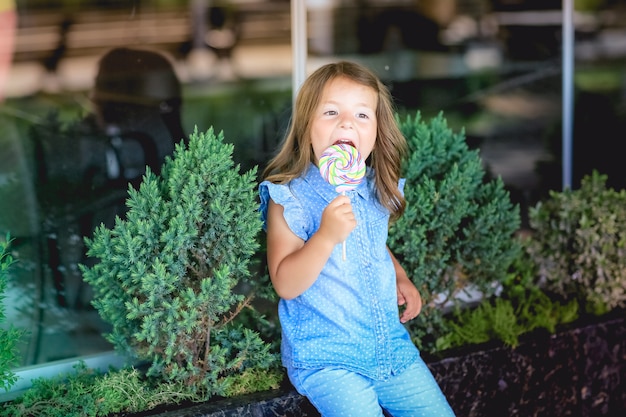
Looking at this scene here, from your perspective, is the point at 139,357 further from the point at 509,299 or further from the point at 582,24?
the point at 582,24

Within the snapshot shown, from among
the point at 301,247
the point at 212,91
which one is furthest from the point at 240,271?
the point at 212,91

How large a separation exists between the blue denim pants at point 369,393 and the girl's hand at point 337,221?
50 cm

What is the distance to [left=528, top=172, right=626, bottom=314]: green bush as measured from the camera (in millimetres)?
4082

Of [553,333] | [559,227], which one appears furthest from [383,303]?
[559,227]

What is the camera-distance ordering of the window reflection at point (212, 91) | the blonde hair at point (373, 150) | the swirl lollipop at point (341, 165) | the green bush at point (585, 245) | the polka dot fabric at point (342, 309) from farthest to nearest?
1. the window reflection at point (212, 91)
2. the green bush at point (585, 245)
3. the blonde hair at point (373, 150)
4. the polka dot fabric at point (342, 309)
5. the swirl lollipop at point (341, 165)

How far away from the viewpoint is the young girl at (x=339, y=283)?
2.88 m

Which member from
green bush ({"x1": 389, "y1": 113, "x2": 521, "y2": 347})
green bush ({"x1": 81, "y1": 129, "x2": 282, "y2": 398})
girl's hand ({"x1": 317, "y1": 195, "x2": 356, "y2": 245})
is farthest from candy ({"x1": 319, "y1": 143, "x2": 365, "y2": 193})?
green bush ({"x1": 389, "y1": 113, "x2": 521, "y2": 347})

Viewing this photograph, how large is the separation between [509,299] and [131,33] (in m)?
2.77

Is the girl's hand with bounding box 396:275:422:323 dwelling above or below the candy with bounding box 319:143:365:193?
below

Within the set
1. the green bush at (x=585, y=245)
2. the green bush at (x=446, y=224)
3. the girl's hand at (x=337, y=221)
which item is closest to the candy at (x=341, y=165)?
the girl's hand at (x=337, y=221)

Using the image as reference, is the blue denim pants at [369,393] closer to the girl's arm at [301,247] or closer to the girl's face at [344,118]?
the girl's arm at [301,247]

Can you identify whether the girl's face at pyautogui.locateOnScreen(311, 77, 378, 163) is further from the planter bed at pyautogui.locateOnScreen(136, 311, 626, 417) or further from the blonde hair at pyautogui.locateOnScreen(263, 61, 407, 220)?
the planter bed at pyautogui.locateOnScreen(136, 311, 626, 417)

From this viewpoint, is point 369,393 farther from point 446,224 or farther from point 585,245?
point 585,245

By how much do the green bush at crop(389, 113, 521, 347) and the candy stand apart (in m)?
0.82
